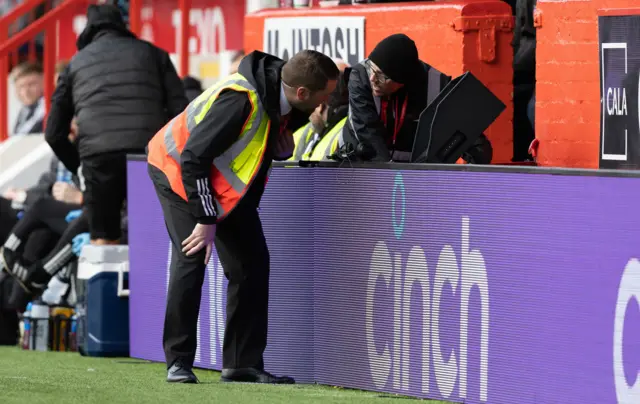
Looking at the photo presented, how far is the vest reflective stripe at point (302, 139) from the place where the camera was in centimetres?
1003

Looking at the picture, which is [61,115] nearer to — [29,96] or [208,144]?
[208,144]

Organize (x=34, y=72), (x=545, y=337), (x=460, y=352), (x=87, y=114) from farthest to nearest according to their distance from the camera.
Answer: (x=34, y=72) < (x=87, y=114) < (x=460, y=352) < (x=545, y=337)

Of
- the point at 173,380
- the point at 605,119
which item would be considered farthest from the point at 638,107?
the point at 173,380

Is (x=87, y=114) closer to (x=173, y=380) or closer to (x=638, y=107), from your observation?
(x=173, y=380)

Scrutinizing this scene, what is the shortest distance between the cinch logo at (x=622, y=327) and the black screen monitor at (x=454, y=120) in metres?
1.81

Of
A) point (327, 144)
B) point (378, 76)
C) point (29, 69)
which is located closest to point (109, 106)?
point (327, 144)

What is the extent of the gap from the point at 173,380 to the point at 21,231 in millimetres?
4317

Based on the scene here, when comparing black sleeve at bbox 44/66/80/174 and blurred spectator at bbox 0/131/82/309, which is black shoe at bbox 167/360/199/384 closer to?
black sleeve at bbox 44/66/80/174

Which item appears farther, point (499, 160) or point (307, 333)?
point (499, 160)

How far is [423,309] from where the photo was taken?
7.25m

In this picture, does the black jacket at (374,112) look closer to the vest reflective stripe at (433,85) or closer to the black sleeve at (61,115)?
the vest reflective stripe at (433,85)

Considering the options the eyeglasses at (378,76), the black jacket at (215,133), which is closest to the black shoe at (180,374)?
the black jacket at (215,133)

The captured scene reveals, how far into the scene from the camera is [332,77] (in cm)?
745

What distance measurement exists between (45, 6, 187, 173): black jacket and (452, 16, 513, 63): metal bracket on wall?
81.2 inches
